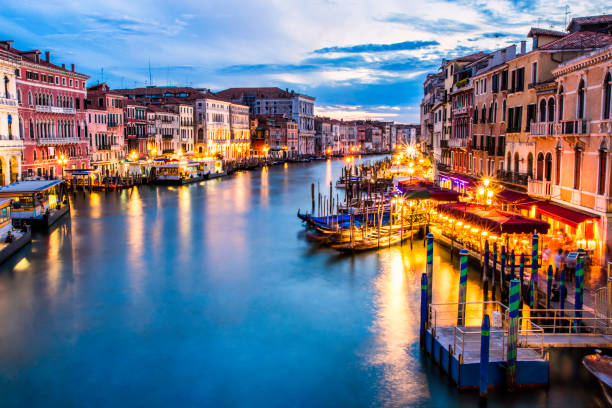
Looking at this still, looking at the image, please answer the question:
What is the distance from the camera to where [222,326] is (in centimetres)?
834

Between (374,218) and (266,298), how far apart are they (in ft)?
18.5

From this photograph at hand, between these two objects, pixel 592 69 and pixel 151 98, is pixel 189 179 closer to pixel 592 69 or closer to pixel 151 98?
pixel 151 98

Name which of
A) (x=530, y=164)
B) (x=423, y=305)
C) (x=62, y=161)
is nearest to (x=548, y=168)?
(x=530, y=164)

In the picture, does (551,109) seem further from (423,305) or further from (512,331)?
(512,331)

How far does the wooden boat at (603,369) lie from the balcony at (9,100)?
1965 cm

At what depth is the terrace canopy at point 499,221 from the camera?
30.8 ft

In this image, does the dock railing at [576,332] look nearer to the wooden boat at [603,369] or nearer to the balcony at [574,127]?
the wooden boat at [603,369]

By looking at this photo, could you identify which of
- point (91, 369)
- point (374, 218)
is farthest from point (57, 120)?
point (91, 369)

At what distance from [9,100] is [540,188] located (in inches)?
700

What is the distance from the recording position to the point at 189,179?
32.0 m

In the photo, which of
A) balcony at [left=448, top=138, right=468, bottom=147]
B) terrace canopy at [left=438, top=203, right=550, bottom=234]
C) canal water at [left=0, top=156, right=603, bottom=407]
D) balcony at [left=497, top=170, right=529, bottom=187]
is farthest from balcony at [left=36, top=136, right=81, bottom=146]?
terrace canopy at [left=438, top=203, right=550, bottom=234]

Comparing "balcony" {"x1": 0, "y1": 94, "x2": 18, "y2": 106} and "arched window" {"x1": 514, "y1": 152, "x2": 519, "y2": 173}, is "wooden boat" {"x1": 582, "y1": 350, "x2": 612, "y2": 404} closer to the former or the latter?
"arched window" {"x1": 514, "y1": 152, "x2": 519, "y2": 173}

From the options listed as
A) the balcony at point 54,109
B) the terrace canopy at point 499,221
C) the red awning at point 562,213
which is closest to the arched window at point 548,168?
the red awning at point 562,213

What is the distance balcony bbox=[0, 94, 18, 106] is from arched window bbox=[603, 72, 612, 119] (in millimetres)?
18436
